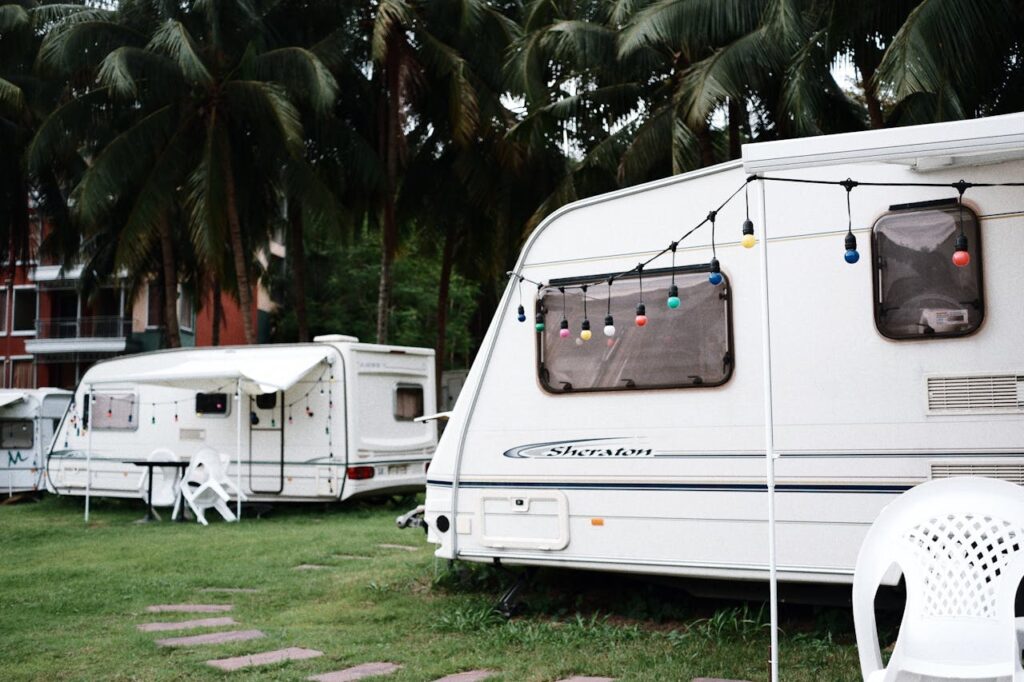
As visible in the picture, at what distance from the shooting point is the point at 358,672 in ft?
Answer: 18.5

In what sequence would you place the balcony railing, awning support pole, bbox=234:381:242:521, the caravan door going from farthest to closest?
1. the balcony railing
2. the caravan door
3. awning support pole, bbox=234:381:242:521

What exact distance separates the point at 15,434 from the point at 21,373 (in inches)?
803

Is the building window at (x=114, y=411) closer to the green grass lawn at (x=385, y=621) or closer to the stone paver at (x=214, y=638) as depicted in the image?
the green grass lawn at (x=385, y=621)

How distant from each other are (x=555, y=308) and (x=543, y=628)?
195 centimetres

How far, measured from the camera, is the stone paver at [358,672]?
5527mm

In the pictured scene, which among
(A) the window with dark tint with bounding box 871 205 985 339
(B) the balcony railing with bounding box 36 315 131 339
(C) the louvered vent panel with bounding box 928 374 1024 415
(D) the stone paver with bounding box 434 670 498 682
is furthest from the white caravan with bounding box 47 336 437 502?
(B) the balcony railing with bounding box 36 315 131 339

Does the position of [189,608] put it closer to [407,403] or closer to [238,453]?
[238,453]

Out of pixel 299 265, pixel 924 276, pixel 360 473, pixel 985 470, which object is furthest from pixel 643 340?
pixel 299 265

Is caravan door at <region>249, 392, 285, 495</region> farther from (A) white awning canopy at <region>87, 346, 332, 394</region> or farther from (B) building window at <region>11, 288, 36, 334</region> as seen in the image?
(B) building window at <region>11, 288, 36, 334</region>

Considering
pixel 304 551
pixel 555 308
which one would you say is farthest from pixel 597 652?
pixel 304 551

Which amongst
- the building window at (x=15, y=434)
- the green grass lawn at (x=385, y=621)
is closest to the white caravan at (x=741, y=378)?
the green grass lawn at (x=385, y=621)

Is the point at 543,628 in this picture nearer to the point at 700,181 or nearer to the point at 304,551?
the point at 700,181

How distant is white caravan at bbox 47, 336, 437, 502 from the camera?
13102 millimetres

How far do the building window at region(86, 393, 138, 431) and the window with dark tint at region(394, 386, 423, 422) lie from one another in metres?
3.76
